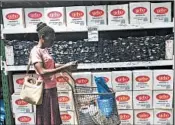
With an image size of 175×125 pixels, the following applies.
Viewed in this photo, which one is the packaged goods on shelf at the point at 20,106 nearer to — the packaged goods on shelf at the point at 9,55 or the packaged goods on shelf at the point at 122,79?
the packaged goods on shelf at the point at 9,55

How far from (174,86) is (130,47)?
1.94 feet

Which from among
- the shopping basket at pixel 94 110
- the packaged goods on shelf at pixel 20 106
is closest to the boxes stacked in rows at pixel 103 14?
the shopping basket at pixel 94 110

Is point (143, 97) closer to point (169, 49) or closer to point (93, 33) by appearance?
point (169, 49)

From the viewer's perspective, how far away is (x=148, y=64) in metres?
2.81

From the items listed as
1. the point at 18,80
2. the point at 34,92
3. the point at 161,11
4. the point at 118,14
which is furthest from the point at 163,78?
the point at 18,80

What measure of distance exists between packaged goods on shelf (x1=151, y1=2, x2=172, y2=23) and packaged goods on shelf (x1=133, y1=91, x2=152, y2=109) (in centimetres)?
73

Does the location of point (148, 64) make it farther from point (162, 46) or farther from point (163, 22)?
point (163, 22)

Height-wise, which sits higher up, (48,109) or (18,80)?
(18,80)

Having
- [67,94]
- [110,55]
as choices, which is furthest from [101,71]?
[67,94]

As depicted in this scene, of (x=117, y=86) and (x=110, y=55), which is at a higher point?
(x=110, y=55)

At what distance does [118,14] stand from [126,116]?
1.02m

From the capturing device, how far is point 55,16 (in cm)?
277

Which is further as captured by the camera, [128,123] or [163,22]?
[128,123]

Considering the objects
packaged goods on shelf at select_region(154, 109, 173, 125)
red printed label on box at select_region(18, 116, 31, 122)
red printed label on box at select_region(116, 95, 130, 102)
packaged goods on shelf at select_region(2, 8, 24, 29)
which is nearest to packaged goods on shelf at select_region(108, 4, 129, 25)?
red printed label on box at select_region(116, 95, 130, 102)
